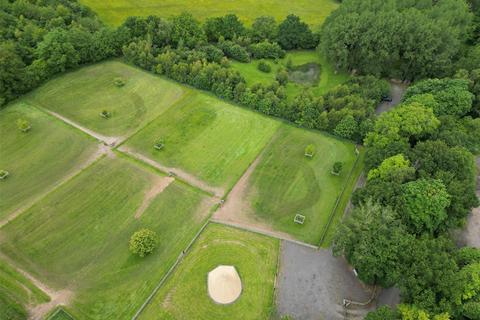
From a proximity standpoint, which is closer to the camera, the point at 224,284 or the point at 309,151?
the point at 224,284

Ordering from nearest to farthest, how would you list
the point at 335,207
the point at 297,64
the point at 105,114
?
the point at 335,207, the point at 105,114, the point at 297,64

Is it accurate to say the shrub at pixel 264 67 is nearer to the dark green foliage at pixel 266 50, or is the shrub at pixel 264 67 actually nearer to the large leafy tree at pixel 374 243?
the dark green foliage at pixel 266 50

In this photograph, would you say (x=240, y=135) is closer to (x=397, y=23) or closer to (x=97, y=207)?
(x=97, y=207)

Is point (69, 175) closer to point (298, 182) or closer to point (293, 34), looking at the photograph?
point (298, 182)

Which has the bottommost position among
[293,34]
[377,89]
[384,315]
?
[384,315]

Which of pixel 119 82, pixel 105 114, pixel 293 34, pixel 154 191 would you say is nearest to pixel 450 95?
pixel 293 34

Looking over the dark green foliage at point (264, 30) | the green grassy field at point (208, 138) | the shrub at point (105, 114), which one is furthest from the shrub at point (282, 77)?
the shrub at point (105, 114)

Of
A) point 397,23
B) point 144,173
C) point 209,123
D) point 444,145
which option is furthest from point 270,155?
point 397,23
